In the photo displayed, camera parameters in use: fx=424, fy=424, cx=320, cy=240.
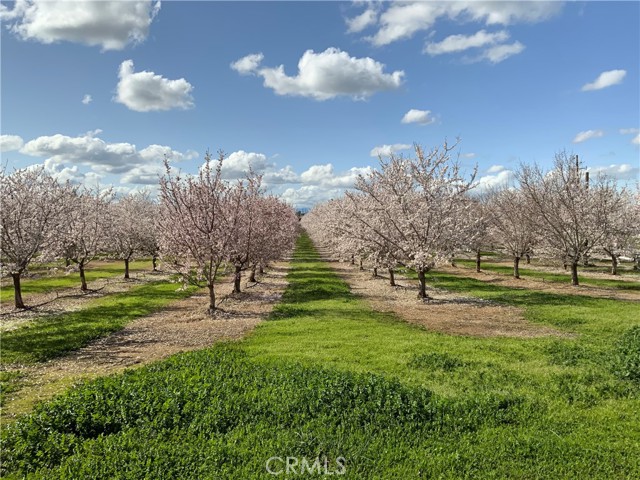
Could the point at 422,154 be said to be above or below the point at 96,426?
above

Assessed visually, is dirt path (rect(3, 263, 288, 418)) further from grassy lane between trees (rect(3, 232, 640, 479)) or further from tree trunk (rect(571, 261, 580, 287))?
tree trunk (rect(571, 261, 580, 287))

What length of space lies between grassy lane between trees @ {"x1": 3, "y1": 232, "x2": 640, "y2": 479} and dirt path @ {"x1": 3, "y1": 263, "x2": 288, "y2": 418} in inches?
64.2

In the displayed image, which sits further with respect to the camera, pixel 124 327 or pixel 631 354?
pixel 124 327

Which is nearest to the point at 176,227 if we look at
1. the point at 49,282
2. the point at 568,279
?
the point at 49,282

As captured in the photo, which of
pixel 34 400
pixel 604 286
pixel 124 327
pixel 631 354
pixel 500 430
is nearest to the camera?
pixel 500 430

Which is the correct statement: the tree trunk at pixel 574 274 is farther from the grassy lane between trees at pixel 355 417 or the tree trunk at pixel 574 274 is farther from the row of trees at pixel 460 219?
the grassy lane between trees at pixel 355 417

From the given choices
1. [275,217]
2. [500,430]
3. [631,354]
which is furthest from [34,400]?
[275,217]

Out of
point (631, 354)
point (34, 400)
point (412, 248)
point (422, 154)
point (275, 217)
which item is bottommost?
point (34, 400)

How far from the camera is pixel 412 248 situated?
23.7 metres

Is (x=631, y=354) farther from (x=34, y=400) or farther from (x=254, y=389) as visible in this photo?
(x=34, y=400)

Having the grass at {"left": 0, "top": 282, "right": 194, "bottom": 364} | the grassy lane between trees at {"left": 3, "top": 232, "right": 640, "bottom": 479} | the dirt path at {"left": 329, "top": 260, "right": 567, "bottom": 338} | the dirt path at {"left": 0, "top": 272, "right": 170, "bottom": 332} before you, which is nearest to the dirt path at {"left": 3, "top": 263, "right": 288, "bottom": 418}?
the grass at {"left": 0, "top": 282, "right": 194, "bottom": 364}

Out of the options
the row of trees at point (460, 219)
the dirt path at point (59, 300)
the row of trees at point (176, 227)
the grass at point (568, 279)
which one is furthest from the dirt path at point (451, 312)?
the dirt path at point (59, 300)

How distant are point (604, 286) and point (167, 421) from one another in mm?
30423

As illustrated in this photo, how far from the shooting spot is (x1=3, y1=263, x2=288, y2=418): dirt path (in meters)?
11.2
